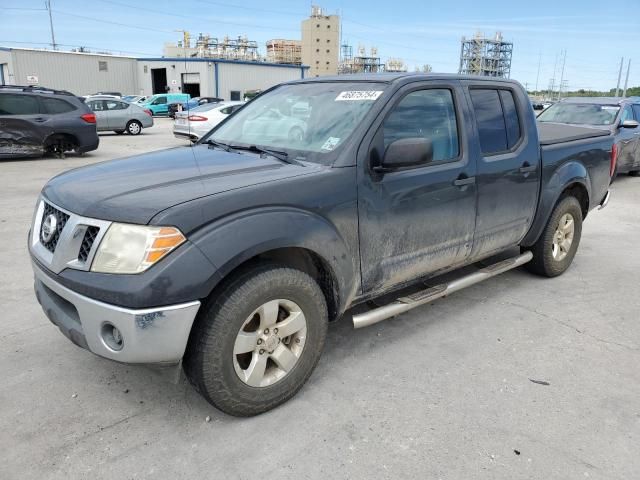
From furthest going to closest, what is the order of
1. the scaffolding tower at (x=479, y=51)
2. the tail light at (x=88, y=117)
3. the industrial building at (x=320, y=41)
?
the industrial building at (x=320, y=41) → the scaffolding tower at (x=479, y=51) → the tail light at (x=88, y=117)

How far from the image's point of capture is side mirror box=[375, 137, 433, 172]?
2.94m

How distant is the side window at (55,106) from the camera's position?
42.2ft

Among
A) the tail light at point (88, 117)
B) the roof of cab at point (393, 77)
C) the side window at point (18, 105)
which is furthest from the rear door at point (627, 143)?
the side window at point (18, 105)

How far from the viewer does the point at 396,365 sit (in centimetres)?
333

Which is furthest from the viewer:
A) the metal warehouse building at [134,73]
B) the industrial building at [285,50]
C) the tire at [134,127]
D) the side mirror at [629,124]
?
the industrial building at [285,50]

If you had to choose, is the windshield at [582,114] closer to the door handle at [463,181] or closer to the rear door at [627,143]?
the rear door at [627,143]

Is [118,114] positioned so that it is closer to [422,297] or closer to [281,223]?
[422,297]

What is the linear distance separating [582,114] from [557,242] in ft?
23.7

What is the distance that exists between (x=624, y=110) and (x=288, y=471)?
11169 millimetres

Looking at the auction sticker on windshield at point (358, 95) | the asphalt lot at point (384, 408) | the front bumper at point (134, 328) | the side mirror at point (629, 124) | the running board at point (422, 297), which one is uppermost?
the auction sticker on windshield at point (358, 95)

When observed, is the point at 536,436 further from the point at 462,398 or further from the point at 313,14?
the point at 313,14

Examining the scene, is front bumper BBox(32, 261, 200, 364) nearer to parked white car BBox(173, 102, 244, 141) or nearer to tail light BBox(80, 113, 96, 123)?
tail light BBox(80, 113, 96, 123)

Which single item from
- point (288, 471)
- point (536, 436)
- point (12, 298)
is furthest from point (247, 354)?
point (12, 298)

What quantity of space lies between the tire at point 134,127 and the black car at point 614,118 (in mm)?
16515
